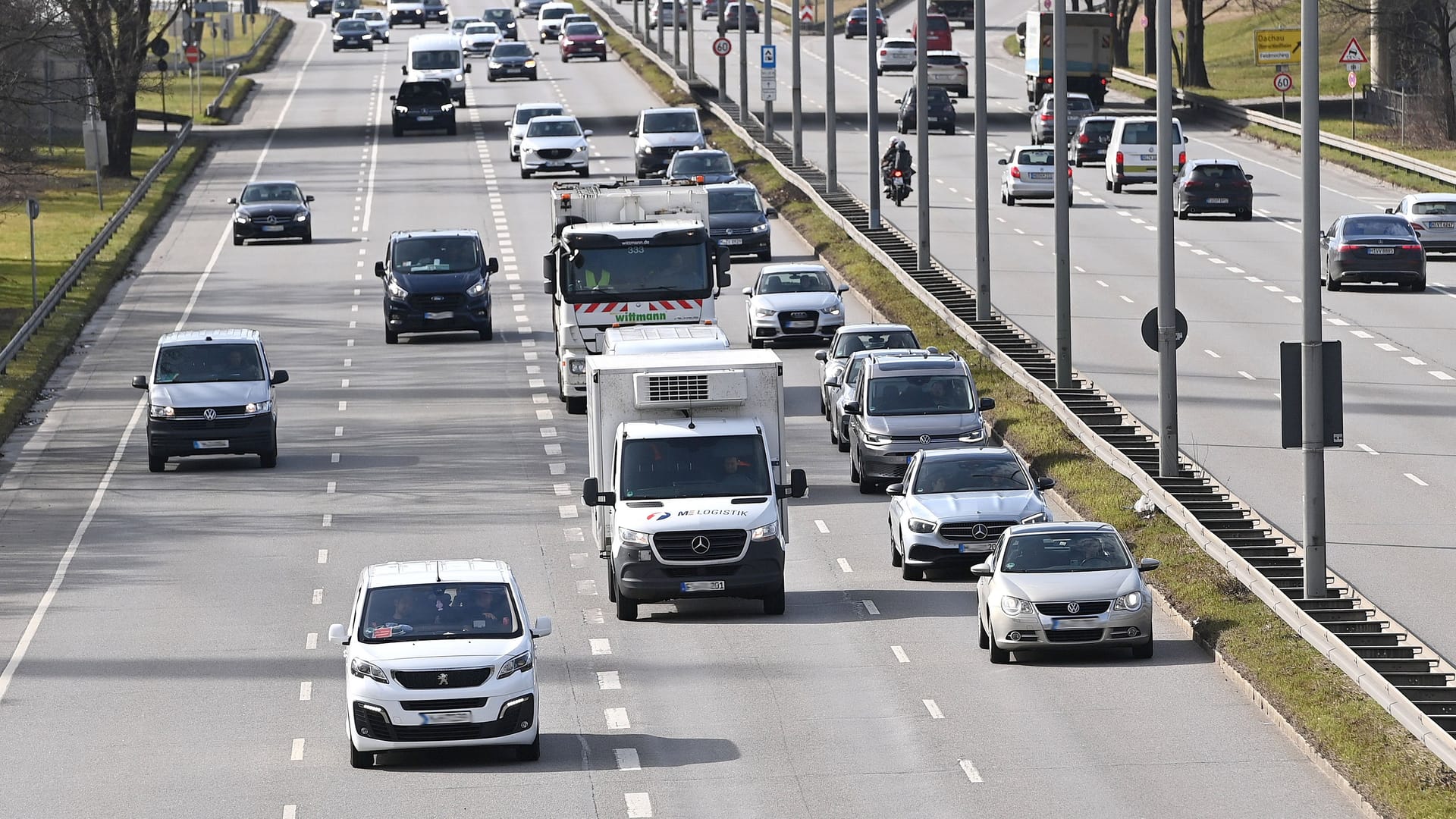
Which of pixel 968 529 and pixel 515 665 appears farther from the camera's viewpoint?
pixel 968 529

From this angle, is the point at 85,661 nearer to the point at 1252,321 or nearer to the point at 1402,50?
the point at 1252,321

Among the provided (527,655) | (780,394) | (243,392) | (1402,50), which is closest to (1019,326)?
(243,392)

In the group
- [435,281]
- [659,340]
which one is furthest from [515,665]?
[435,281]

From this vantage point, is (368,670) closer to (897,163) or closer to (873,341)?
(873,341)

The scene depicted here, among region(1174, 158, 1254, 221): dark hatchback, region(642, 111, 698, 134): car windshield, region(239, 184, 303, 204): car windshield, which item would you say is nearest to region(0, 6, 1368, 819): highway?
region(239, 184, 303, 204): car windshield

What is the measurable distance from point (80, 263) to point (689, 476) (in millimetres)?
31574

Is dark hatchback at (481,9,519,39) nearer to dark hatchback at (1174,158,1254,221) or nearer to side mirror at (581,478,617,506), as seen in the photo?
dark hatchback at (1174,158,1254,221)

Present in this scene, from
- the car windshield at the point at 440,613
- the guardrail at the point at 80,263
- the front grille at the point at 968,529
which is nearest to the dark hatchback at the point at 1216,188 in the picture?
the guardrail at the point at 80,263

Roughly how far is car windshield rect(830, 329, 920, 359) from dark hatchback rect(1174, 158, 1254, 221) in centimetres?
1989

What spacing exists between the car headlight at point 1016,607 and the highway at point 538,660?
54 cm

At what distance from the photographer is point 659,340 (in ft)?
94.0

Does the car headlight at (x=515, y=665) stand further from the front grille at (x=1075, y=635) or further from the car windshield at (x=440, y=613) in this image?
the front grille at (x=1075, y=635)

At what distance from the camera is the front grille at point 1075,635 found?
22719 mm

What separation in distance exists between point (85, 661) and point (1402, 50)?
222 feet
